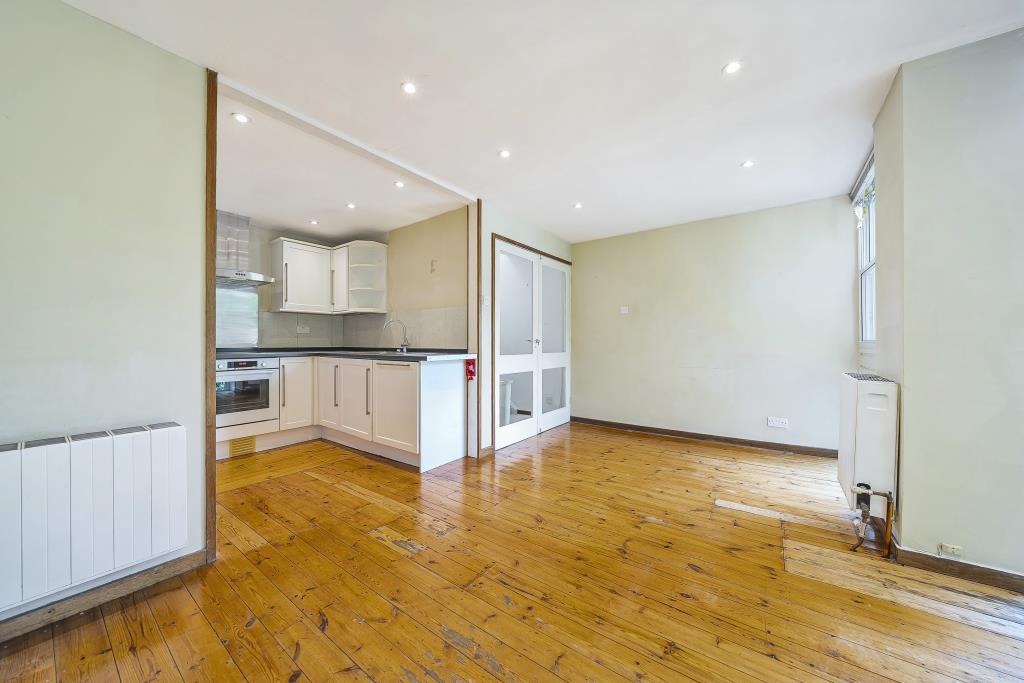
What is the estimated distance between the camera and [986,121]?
70.7 inches

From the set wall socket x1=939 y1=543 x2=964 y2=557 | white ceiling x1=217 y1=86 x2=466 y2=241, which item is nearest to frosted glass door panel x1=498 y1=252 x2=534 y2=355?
white ceiling x1=217 y1=86 x2=466 y2=241

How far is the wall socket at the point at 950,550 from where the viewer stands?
1.81 metres

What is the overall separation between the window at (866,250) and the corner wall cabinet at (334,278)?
16.2 ft

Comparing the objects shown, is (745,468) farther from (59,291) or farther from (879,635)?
(59,291)

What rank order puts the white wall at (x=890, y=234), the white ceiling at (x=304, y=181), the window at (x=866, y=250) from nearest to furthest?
the white wall at (x=890, y=234) < the white ceiling at (x=304, y=181) < the window at (x=866, y=250)

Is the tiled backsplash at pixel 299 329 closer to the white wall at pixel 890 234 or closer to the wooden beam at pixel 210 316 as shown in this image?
the wooden beam at pixel 210 316

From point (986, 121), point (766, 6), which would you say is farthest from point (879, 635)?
point (766, 6)

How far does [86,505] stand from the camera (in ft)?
4.87

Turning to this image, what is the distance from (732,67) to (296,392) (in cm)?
450

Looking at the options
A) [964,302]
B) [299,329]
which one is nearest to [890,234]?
[964,302]

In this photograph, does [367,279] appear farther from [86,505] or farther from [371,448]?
[86,505]

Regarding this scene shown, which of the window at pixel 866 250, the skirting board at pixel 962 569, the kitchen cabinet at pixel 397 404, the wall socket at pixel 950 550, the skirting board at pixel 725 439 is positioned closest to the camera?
the skirting board at pixel 962 569

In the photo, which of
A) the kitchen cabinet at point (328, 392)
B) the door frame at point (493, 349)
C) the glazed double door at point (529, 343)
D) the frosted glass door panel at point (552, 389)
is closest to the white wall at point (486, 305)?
the door frame at point (493, 349)

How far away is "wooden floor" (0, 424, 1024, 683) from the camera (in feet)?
4.25
